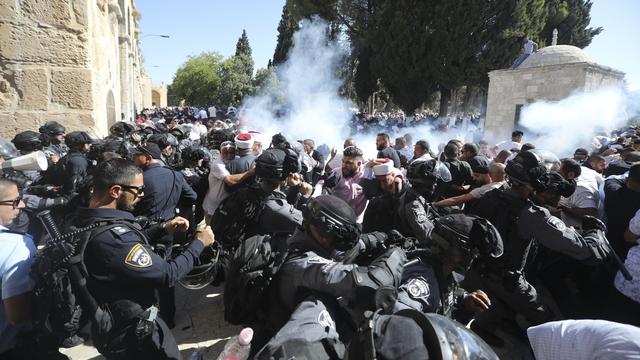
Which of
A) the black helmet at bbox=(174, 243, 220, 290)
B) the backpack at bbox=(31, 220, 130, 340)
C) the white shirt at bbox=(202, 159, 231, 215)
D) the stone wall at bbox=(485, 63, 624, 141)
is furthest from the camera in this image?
the stone wall at bbox=(485, 63, 624, 141)

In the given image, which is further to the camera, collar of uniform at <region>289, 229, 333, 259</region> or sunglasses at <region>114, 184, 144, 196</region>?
sunglasses at <region>114, 184, 144, 196</region>

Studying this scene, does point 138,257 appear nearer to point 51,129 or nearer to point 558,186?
point 558,186

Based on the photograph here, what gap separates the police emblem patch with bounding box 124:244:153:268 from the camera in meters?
1.74

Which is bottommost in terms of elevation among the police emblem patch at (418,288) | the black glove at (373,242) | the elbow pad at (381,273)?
the police emblem patch at (418,288)

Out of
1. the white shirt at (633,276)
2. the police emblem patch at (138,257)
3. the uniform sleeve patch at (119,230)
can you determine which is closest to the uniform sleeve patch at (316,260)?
the police emblem patch at (138,257)

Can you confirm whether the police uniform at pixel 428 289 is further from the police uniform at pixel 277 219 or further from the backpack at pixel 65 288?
the backpack at pixel 65 288

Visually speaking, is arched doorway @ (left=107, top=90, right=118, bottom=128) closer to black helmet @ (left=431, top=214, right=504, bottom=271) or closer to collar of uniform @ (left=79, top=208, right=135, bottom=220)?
collar of uniform @ (left=79, top=208, right=135, bottom=220)

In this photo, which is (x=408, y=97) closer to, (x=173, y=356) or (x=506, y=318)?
(x=506, y=318)

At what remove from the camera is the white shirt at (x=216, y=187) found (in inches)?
152

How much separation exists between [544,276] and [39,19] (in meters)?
6.48

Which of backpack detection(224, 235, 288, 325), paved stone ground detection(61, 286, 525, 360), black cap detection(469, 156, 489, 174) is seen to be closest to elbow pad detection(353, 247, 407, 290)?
backpack detection(224, 235, 288, 325)

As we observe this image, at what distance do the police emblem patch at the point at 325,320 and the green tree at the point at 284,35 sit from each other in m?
31.4

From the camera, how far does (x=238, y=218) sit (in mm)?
2773

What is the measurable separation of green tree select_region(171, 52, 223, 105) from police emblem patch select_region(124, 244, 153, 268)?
41.0 meters
